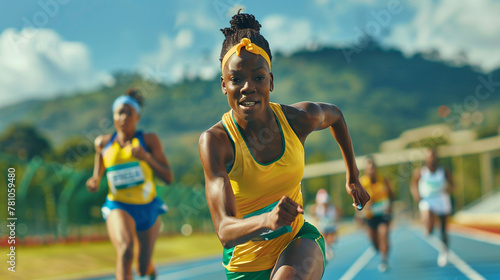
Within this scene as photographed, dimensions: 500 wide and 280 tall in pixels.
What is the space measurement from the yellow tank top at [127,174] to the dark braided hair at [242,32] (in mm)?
3700

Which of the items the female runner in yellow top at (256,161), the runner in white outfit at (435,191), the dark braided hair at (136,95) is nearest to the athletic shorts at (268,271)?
the female runner in yellow top at (256,161)

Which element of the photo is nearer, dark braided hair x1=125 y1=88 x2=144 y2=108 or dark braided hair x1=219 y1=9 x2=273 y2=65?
dark braided hair x1=219 y1=9 x2=273 y2=65

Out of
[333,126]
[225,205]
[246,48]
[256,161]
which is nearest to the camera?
[225,205]

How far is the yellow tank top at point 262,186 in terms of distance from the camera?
3.78m

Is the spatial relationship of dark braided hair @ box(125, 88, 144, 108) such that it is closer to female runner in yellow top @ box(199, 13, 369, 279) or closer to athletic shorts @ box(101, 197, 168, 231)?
athletic shorts @ box(101, 197, 168, 231)

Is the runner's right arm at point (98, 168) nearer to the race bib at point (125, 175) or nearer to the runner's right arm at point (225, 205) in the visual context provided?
the race bib at point (125, 175)

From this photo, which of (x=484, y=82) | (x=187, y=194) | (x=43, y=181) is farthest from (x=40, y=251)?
(x=484, y=82)

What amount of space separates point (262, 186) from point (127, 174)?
3.82 m

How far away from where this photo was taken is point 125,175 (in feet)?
24.1

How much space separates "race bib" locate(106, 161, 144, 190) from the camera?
287 inches

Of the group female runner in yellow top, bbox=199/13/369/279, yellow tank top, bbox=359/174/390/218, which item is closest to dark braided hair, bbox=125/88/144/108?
female runner in yellow top, bbox=199/13/369/279

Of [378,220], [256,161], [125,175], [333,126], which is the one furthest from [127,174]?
[378,220]

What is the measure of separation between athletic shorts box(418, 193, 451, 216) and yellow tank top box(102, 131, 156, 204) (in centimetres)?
715

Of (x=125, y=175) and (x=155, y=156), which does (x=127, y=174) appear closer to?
(x=125, y=175)
